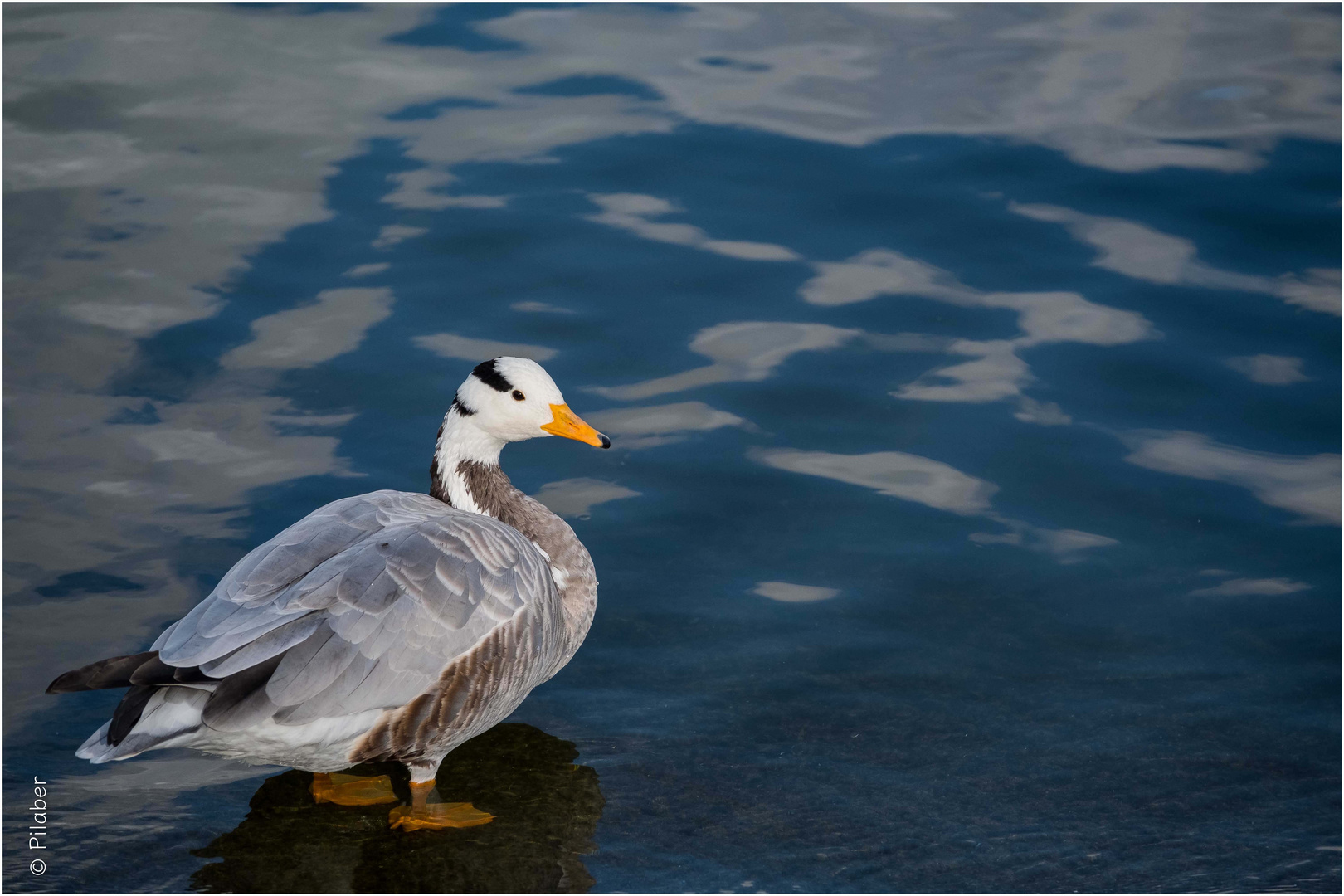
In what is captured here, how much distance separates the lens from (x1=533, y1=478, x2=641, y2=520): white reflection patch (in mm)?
8492

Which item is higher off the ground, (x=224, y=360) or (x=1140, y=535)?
(x=224, y=360)

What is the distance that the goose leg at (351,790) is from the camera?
5.93 m

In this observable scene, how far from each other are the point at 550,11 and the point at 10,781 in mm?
11373

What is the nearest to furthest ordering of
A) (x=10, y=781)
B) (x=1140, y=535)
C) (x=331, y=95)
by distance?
1. (x=10, y=781)
2. (x=1140, y=535)
3. (x=331, y=95)

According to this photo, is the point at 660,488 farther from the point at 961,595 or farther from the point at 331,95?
the point at 331,95

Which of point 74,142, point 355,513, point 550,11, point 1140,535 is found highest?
point 550,11

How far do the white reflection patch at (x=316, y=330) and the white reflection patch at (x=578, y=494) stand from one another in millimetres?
2213

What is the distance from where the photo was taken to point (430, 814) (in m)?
5.77

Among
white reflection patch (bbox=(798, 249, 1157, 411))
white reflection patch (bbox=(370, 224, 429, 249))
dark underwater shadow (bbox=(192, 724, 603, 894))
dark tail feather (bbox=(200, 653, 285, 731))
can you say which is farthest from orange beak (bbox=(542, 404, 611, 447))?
white reflection patch (bbox=(370, 224, 429, 249))

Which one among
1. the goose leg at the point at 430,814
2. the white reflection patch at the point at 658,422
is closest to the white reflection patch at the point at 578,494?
the white reflection patch at the point at 658,422

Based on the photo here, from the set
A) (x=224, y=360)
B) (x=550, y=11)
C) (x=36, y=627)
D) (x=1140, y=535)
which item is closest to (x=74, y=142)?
(x=224, y=360)

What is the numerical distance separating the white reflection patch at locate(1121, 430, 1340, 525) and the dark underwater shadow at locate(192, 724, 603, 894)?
484 cm

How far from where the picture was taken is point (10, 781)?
239 inches

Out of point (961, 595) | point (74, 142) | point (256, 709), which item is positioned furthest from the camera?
point (74, 142)
